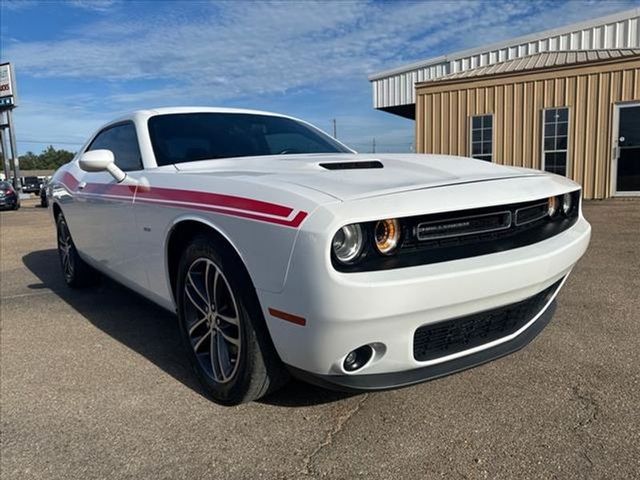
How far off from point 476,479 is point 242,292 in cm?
111

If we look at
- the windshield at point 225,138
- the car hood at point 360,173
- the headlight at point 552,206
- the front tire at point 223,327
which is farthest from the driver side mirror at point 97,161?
the headlight at point 552,206

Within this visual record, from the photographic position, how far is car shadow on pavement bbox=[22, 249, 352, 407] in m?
2.59

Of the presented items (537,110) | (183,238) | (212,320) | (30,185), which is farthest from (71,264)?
(30,185)

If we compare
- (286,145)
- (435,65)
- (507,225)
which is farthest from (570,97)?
(507,225)

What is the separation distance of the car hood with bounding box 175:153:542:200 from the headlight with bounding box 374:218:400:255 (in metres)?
0.11

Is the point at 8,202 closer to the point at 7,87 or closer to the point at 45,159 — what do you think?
the point at 7,87

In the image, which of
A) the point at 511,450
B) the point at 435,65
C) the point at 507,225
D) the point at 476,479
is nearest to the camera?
the point at 476,479

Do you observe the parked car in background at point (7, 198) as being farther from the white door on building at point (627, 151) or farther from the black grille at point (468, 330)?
the black grille at point (468, 330)

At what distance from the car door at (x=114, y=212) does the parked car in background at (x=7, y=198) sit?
65.5ft

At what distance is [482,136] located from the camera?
41.7 ft

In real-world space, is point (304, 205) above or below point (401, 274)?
above

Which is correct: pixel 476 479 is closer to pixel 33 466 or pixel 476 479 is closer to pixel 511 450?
pixel 511 450

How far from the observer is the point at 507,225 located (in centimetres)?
220

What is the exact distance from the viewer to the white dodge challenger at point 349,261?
6.10 feet
